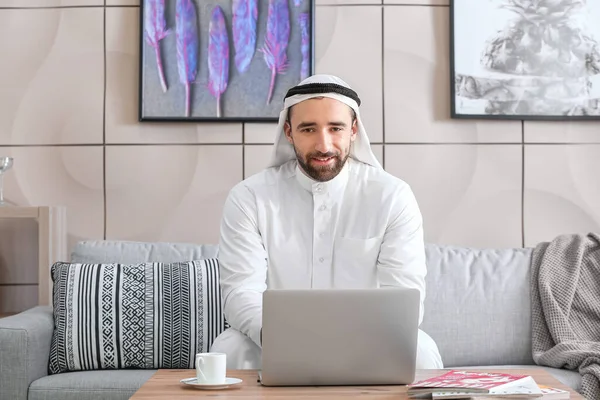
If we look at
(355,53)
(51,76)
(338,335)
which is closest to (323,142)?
(338,335)

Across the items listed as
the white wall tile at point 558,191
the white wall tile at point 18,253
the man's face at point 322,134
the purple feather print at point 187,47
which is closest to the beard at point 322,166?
the man's face at point 322,134

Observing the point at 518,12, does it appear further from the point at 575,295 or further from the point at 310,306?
the point at 310,306

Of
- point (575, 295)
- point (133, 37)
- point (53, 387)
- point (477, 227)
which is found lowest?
point (53, 387)

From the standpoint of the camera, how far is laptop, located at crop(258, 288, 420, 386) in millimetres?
1741

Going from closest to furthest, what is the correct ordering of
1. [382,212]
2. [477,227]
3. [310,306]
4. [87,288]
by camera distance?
[310,306], [382,212], [87,288], [477,227]

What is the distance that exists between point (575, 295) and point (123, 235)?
1.94 m

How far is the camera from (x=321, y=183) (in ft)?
8.92

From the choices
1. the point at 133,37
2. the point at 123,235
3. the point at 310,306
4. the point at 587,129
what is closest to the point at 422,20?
the point at 587,129

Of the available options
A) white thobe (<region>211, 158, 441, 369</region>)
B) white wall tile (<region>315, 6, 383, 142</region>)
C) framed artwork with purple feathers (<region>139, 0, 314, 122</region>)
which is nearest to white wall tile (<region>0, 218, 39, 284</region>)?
framed artwork with purple feathers (<region>139, 0, 314, 122</region>)

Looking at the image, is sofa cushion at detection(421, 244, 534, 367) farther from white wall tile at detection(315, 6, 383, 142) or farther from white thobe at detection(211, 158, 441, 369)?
white wall tile at detection(315, 6, 383, 142)

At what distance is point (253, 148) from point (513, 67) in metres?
1.21

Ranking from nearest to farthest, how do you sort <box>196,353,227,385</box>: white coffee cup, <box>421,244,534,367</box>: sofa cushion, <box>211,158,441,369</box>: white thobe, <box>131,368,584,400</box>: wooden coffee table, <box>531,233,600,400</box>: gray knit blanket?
<box>131,368,584,400</box>: wooden coffee table, <box>196,353,227,385</box>: white coffee cup, <box>211,158,441,369</box>: white thobe, <box>531,233,600,400</box>: gray knit blanket, <box>421,244,534,367</box>: sofa cushion

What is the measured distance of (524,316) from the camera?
10.6 ft

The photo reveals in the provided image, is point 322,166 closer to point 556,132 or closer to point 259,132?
point 259,132
